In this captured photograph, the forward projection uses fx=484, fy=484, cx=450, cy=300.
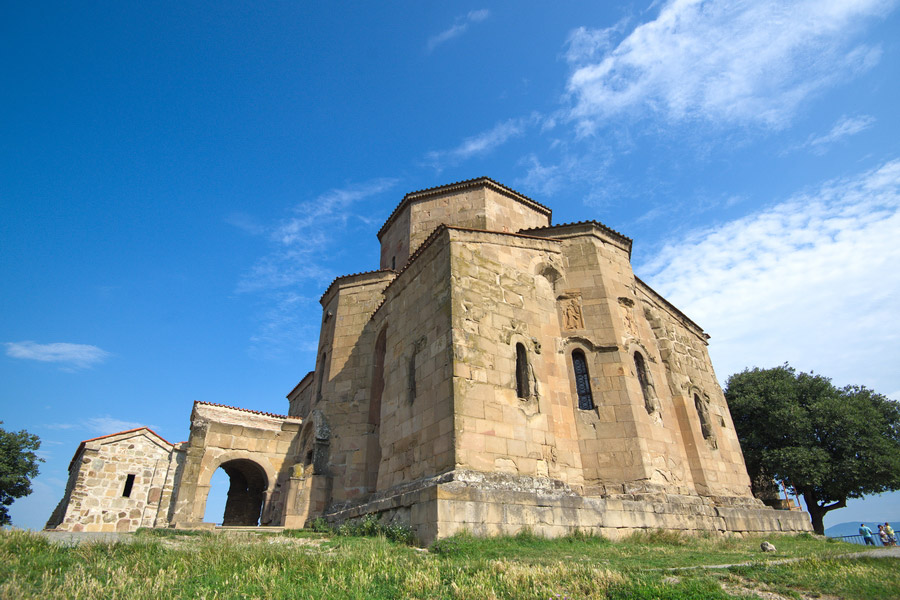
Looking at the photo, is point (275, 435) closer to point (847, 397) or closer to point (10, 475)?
point (10, 475)

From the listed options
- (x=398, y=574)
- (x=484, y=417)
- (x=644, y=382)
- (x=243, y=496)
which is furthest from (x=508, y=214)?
(x=243, y=496)

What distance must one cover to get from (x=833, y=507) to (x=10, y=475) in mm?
39074

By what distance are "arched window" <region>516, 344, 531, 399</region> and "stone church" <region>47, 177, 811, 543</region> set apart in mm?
47

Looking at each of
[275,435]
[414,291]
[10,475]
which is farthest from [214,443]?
[10,475]

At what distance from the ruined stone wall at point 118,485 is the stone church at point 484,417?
44 mm

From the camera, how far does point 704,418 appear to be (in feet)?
49.9

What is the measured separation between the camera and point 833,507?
2303cm

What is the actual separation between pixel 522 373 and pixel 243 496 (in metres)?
15.8

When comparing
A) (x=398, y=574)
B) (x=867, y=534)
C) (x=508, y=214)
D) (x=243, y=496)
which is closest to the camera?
(x=398, y=574)

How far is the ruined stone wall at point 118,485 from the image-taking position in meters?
14.4

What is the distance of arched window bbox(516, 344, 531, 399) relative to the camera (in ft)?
35.8

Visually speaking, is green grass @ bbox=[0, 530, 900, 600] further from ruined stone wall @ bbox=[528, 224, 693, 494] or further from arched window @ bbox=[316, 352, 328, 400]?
→ arched window @ bbox=[316, 352, 328, 400]

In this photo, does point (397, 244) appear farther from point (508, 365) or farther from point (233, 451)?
point (508, 365)

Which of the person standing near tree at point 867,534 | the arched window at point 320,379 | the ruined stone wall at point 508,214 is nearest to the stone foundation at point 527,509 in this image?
the arched window at point 320,379
